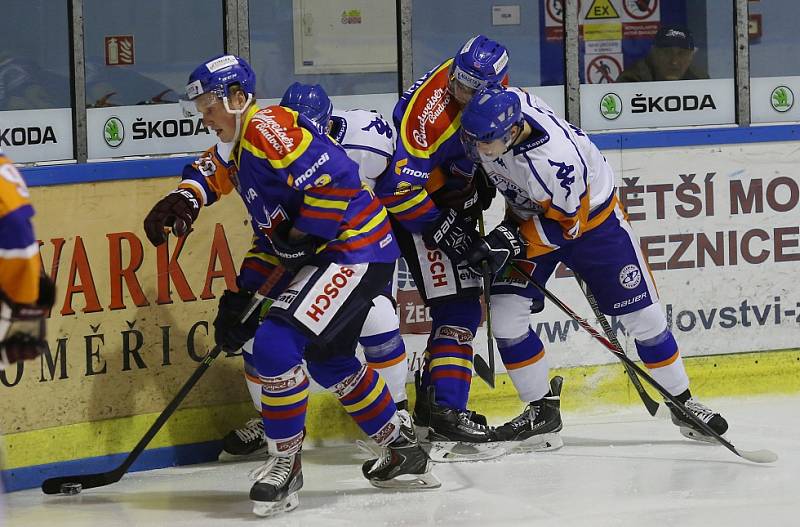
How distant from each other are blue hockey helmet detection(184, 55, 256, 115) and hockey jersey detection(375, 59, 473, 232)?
2.17 ft

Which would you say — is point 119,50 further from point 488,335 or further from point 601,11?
point 601,11

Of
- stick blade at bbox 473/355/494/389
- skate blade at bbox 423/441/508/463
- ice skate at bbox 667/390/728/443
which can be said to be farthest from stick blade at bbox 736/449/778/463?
stick blade at bbox 473/355/494/389

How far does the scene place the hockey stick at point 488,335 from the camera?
422cm

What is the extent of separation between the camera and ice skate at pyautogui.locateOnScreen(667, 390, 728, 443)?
14.4ft

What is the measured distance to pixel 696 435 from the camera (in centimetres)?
444

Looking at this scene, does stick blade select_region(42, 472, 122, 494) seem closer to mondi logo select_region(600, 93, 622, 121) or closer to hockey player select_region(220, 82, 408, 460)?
hockey player select_region(220, 82, 408, 460)

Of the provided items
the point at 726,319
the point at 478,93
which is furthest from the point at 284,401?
the point at 726,319

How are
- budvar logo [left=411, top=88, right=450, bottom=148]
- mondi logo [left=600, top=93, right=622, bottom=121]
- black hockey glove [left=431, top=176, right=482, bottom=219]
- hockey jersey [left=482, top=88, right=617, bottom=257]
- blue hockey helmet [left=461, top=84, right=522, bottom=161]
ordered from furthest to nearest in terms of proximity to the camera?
1. mondi logo [left=600, top=93, right=622, bottom=121]
2. black hockey glove [left=431, top=176, right=482, bottom=219]
3. budvar logo [left=411, top=88, right=450, bottom=148]
4. hockey jersey [left=482, top=88, right=617, bottom=257]
5. blue hockey helmet [left=461, top=84, right=522, bottom=161]

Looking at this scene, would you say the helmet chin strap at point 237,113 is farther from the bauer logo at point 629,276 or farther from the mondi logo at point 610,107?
the mondi logo at point 610,107

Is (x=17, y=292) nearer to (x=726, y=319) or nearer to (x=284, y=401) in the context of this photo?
(x=284, y=401)

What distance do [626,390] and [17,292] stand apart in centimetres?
295

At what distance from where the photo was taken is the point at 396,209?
4.25m

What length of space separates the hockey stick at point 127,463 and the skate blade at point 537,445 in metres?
1.03

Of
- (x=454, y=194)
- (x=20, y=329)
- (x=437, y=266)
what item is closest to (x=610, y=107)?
(x=454, y=194)
